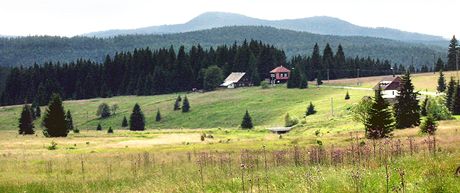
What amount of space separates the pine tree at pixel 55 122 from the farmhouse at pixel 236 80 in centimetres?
8481

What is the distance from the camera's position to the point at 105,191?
18.4 m

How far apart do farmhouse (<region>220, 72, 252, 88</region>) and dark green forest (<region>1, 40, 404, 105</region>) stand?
2.59 metres

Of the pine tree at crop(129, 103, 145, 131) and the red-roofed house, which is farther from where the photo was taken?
the red-roofed house

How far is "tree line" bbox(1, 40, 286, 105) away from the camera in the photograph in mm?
165000

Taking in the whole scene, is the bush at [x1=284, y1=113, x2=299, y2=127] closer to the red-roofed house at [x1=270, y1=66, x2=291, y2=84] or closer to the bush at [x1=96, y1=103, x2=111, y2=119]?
the bush at [x1=96, y1=103, x2=111, y2=119]

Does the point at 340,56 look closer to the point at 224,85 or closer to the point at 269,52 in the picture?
the point at 269,52

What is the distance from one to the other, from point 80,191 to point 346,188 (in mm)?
10628

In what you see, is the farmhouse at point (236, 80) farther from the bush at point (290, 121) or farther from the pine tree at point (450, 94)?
the pine tree at point (450, 94)

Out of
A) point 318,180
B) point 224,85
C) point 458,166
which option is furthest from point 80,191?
point 224,85

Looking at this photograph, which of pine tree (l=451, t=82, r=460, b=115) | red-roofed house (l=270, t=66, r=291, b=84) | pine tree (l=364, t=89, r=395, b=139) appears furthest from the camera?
red-roofed house (l=270, t=66, r=291, b=84)

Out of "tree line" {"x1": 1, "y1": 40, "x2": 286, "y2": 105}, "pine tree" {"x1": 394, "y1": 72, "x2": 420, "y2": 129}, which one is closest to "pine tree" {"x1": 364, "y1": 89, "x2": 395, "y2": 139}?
"pine tree" {"x1": 394, "y1": 72, "x2": 420, "y2": 129}

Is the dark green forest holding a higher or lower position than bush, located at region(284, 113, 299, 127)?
higher

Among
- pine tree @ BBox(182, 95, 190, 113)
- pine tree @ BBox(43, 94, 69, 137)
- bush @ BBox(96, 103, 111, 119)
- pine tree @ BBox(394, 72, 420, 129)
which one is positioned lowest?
bush @ BBox(96, 103, 111, 119)

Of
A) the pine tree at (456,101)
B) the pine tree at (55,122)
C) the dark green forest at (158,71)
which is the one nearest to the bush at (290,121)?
the pine tree at (456,101)
